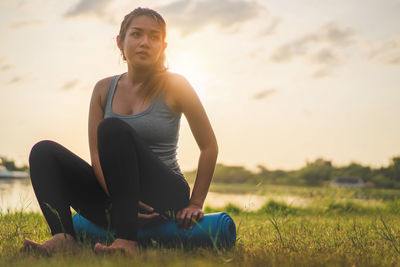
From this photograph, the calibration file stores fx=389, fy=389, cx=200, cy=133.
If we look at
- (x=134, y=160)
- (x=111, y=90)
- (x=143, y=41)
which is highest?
(x=143, y=41)

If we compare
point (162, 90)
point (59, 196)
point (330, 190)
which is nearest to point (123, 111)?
point (162, 90)

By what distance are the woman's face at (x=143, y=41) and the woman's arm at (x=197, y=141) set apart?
0.24 metres

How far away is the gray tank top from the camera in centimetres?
268

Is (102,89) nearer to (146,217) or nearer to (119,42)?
(119,42)

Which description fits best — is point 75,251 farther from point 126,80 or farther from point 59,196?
point 126,80

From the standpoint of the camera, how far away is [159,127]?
106 inches

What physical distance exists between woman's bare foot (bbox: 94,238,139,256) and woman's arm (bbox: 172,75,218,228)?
0.41 metres

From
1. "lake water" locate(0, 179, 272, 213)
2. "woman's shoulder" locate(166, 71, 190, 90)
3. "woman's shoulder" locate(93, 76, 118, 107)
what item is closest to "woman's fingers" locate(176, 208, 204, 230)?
"lake water" locate(0, 179, 272, 213)

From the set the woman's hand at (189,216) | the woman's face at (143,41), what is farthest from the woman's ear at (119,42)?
the woman's hand at (189,216)

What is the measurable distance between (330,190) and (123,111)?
6838 mm

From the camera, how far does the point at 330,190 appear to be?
8.57 m

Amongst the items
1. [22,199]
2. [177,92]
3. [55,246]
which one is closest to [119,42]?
[177,92]

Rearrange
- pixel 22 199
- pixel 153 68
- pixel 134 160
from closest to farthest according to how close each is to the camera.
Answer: pixel 134 160 → pixel 153 68 → pixel 22 199

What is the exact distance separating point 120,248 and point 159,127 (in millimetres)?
858
